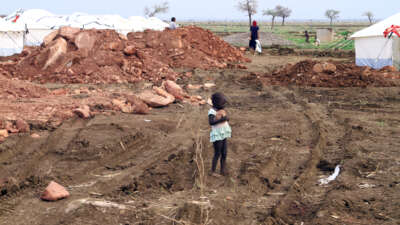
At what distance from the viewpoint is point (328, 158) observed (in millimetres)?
6641

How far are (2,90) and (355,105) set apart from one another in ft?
30.5

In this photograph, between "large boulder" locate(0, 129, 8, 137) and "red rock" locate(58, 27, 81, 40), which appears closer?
"large boulder" locate(0, 129, 8, 137)

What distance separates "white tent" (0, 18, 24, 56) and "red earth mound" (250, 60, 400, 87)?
1563 cm

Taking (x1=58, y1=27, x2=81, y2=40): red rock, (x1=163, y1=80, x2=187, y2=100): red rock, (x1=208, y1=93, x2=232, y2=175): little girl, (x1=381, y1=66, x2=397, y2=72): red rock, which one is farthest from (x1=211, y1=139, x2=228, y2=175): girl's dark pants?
(x1=58, y1=27, x2=81, y2=40): red rock

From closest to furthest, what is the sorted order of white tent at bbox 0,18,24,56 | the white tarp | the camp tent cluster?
white tent at bbox 0,18,24,56 < the camp tent cluster < the white tarp

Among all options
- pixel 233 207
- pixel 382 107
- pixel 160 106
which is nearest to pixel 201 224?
pixel 233 207

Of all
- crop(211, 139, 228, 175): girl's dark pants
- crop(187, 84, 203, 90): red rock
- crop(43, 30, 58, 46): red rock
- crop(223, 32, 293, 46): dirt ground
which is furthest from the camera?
crop(223, 32, 293, 46): dirt ground

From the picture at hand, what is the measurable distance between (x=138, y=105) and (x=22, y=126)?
2689 millimetres

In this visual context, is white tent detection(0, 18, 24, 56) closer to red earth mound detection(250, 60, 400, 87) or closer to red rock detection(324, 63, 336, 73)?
red earth mound detection(250, 60, 400, 87)

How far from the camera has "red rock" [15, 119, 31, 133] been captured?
27.5ft

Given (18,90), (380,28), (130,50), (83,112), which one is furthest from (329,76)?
(18,90)

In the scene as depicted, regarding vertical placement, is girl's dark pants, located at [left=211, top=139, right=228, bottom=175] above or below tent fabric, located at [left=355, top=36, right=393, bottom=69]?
below

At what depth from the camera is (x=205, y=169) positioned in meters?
6.12

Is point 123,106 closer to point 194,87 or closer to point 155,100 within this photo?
point 155,100
